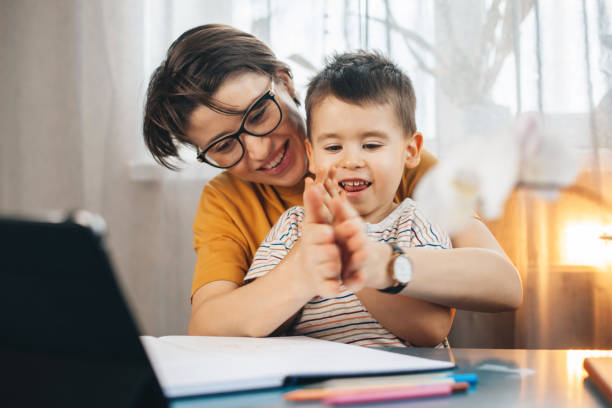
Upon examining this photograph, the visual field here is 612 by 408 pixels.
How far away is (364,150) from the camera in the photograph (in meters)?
0.79

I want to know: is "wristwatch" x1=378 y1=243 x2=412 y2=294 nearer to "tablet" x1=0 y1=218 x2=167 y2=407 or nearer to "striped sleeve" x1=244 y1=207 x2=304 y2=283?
"striped sleeve" x1=244 y1=207 x2=304 y2=283

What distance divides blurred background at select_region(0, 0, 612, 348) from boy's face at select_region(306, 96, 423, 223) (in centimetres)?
21

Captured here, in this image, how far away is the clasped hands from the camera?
1.90 feet

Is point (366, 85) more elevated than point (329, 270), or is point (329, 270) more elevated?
point (366, 85)

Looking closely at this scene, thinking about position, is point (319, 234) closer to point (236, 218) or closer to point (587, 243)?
point (587, 243)

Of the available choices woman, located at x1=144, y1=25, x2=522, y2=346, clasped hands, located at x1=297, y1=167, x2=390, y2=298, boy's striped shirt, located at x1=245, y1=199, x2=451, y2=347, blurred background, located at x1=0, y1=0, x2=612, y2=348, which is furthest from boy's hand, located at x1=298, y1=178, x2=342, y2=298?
blurred background, located at x1=0, y1=0, x2=612, y2=348

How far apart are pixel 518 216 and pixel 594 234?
0.31 meters

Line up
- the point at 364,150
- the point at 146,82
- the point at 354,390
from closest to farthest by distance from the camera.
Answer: the point at 354,390
the point at 364,150
the point at 146,82

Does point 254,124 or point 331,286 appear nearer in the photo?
point 331,286

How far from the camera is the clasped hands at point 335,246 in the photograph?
579 millimetres

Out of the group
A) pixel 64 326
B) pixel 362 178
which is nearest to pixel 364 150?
pixel 362 178

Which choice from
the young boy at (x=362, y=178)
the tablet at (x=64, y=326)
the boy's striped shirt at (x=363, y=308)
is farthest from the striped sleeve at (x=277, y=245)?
the tablet at (x=64, y=326)

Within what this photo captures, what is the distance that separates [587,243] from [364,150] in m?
0.33

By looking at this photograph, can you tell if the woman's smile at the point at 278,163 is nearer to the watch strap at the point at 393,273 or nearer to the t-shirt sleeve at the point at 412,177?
the t-shirt sleeve at the point at 412,177
